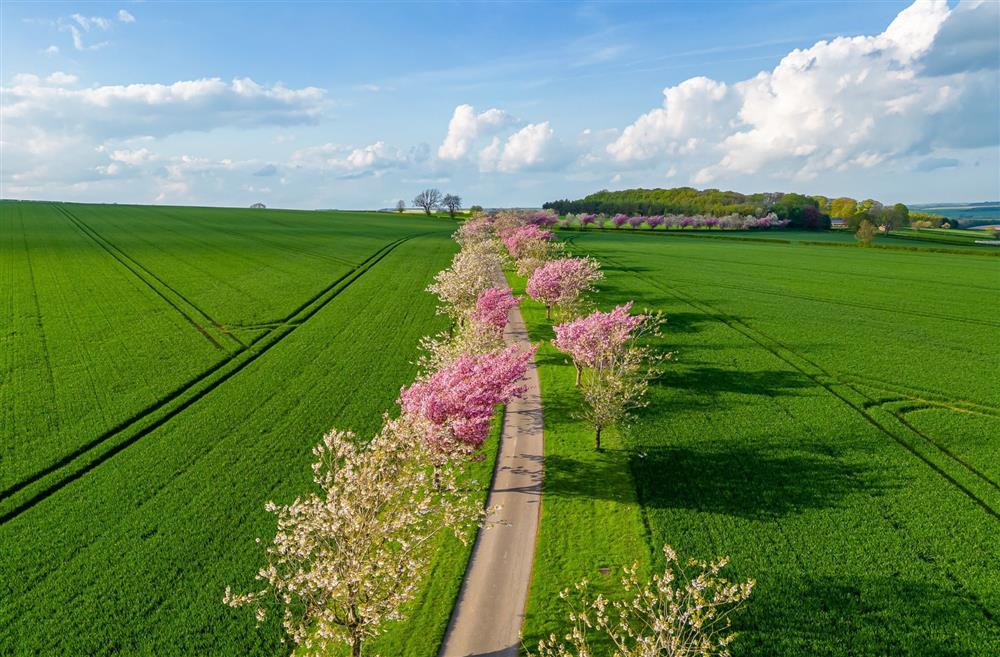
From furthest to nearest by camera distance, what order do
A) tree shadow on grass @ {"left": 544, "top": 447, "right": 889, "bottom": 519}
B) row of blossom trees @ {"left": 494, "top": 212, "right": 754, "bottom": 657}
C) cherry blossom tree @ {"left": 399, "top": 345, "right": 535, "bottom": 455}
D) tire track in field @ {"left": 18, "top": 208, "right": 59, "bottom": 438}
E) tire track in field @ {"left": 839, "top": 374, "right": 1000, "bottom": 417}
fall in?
tire track in field @ {"left": 839, "top": 374, "right": 1000, "bottom": 417}, tire track in field @ {"left": 18, "top": 208, "right": 59, "bottom": 438}, tree shadow on grass @ {"left": 544, "top": 447, "right": 889, "bottom": 519}, cherry blossom tree @ {"left": 399, "top": 345, "right": 535, "bottom": 455}, row of blossom trees @ {"left": 494, "top": 212, "right": 754, "bottom": 657}

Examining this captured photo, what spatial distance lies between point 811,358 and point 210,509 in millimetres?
51880

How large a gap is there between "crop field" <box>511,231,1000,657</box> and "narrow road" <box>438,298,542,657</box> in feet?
2.66

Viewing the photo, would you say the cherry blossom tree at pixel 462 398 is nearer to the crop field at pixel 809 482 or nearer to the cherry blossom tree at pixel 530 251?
the crop field at pixel 809 482

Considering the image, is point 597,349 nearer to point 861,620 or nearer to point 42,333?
point 861,620

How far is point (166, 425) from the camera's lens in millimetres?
36031

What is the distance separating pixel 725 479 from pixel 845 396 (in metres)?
19.2

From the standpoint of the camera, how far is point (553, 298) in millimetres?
58562

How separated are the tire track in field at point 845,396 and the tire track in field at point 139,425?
5017cm

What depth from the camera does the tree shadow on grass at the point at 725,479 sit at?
2847cm

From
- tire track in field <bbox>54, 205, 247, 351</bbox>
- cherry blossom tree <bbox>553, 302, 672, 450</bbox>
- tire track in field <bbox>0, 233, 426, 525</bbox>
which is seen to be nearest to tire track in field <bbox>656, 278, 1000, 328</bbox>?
cherry blossom tree <bbox>553, 302, 672, 450</bbox>

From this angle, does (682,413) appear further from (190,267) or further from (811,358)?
(190,267)

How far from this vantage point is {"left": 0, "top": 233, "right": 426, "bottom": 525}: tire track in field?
2852 centimetres

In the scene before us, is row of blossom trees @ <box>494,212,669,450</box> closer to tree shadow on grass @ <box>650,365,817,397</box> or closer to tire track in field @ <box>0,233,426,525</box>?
tree shadow on grass @ <box>650,365,817,397</box>

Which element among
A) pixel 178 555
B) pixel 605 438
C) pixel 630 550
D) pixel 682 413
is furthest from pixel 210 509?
pixel 682 413
